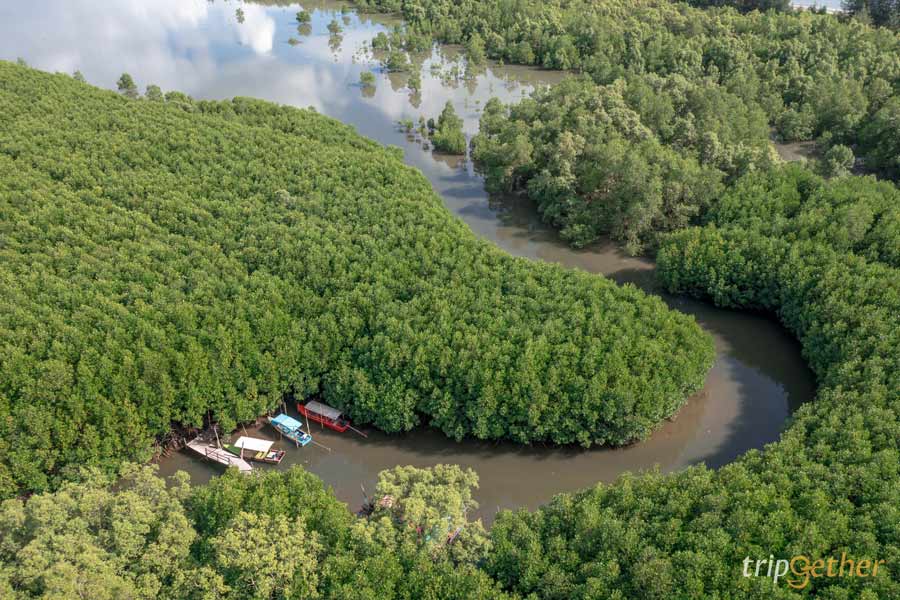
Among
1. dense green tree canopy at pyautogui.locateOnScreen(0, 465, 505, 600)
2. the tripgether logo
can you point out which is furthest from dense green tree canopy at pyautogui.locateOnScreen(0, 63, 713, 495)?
the tripgether logo

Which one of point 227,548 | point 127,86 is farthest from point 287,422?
point 127,86

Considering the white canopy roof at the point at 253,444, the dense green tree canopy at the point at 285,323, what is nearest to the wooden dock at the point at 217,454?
the white canopy roof at the point at 253,444

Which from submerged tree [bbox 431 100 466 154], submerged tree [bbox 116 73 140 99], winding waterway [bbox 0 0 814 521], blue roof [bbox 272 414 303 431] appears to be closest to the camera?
winding waterway [bbox 0 0 814 521]

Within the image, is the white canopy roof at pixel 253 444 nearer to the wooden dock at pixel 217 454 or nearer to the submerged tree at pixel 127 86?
the wooden dock at pixel 217 454

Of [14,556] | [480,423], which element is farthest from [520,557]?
[14,556]

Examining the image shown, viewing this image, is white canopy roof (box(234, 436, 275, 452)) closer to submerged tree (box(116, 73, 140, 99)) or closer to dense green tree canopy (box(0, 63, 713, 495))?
dense green tree canopy (box(0, 63, 713, 495))

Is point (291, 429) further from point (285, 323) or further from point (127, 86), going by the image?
point (127, 86)

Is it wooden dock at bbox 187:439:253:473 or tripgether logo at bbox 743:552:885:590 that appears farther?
wooden dock at bbox 187:439:253:473
